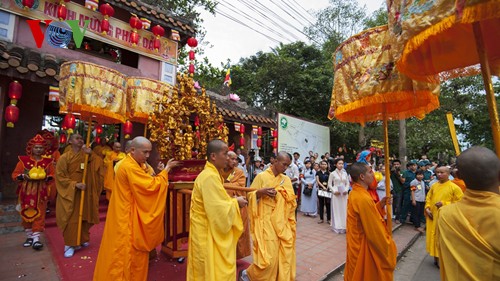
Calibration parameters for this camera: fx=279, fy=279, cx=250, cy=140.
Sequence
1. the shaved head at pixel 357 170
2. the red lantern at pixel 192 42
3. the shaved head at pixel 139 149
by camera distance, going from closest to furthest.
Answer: the shaved head at pixel 357 170 < the shaved head at pixel 139 149 < the red lantern at pixel 192 42

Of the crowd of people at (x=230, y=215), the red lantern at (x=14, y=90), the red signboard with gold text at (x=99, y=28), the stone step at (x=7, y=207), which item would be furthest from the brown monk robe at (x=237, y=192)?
the red signboard with gold text at (x=99, y=28)

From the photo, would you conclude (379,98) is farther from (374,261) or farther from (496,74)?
(374,261)

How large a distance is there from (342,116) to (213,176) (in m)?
2.08

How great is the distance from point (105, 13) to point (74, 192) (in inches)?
239

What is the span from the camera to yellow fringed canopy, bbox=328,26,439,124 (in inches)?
117

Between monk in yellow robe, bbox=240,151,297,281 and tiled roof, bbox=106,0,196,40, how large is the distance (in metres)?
7.73

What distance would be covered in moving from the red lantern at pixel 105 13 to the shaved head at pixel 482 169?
940 cm

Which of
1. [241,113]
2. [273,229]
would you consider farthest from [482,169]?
[241,113]

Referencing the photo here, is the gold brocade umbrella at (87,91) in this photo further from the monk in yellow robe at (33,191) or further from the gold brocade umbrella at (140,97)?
the gold brocade umbrella at (140,97)

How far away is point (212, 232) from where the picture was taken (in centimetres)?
279

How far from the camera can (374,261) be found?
3.14 metres

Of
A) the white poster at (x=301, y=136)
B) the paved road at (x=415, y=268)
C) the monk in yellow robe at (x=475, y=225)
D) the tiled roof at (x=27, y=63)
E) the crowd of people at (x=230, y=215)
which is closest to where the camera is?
the monk in yellow robe at (x=475, y=225)

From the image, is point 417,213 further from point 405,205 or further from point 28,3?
point 28,3

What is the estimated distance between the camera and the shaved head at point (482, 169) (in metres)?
1.76
